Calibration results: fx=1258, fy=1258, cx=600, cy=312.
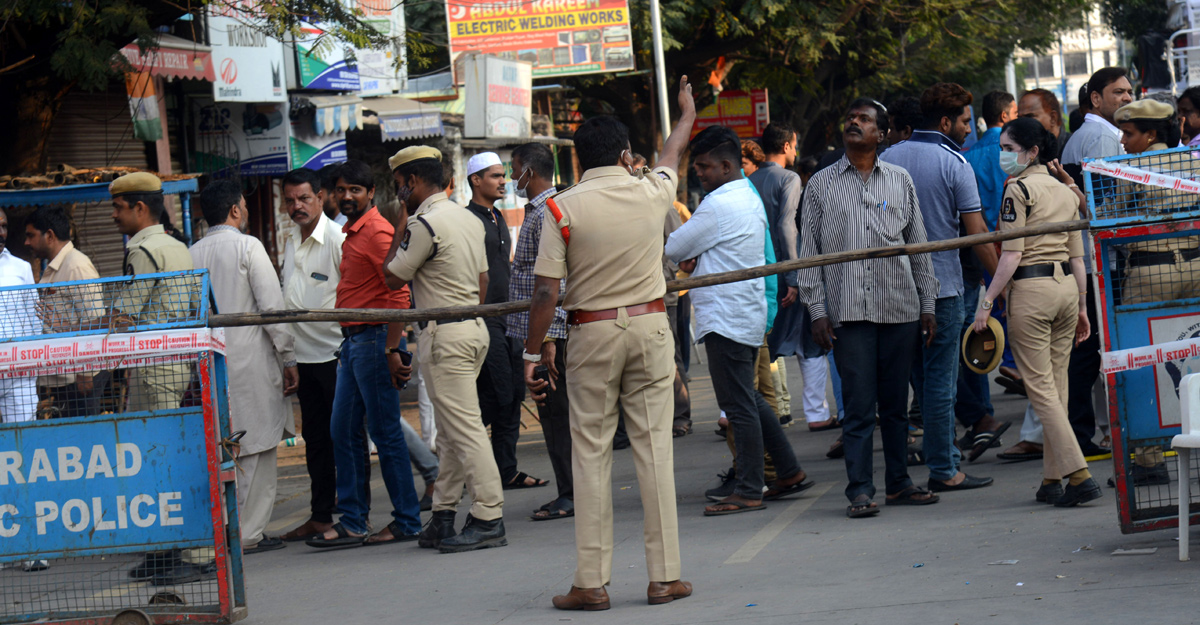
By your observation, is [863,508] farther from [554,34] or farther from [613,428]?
[554,34]

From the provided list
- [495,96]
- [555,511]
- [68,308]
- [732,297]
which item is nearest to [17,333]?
[68,308]

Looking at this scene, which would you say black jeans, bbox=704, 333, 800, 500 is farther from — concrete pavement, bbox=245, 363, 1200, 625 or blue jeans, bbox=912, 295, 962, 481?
blue jeans, bbox=912, 295, 962, 481

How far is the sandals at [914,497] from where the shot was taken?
650cm

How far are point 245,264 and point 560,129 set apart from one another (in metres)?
22.6

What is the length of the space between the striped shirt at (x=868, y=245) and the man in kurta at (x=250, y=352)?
2.80m

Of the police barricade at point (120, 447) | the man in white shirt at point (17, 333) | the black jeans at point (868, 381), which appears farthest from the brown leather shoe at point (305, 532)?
the black jeans at point (868, 381)

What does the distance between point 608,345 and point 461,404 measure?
5.14ft

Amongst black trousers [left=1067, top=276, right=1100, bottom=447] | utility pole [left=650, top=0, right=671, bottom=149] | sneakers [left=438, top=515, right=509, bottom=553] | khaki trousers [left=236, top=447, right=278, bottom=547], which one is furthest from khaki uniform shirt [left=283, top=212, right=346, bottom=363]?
utility pole [left=650, top=0, right=671, bottom=149]

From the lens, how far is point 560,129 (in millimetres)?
28828

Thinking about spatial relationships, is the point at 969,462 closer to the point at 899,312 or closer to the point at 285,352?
the point at 899,312

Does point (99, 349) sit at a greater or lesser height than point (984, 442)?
greater

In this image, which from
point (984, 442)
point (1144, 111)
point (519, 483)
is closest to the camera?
point (1144, 111)

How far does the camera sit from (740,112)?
84.3 ft

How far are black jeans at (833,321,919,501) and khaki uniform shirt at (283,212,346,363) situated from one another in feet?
9.16
